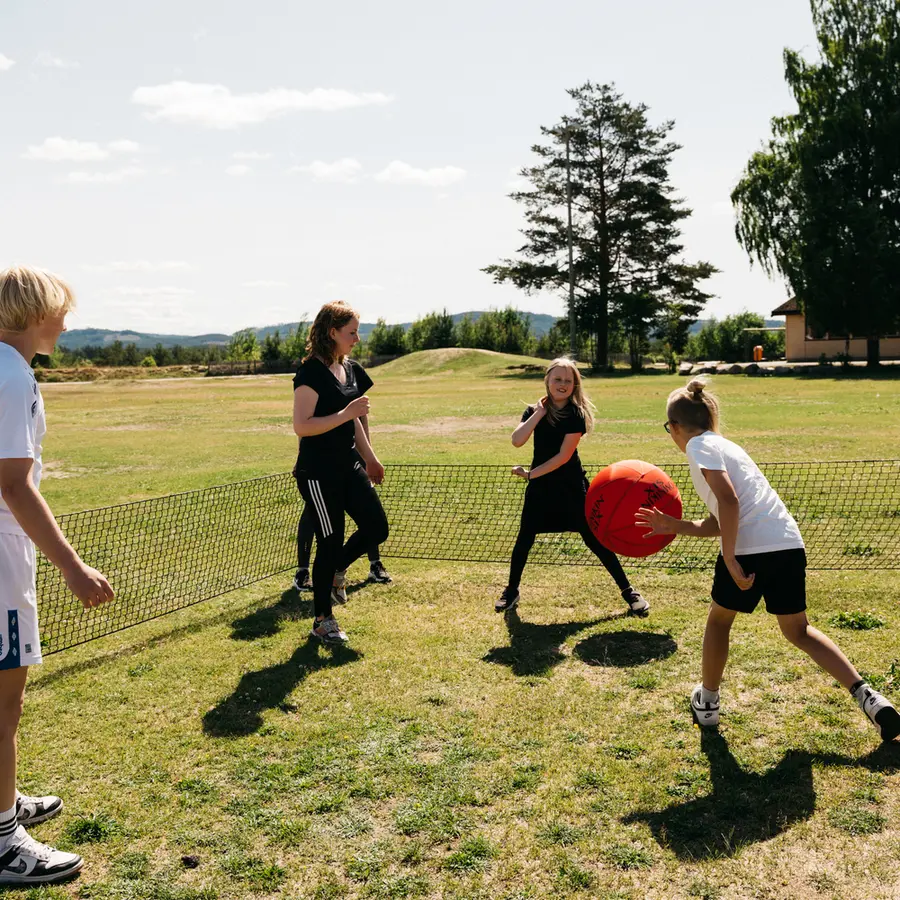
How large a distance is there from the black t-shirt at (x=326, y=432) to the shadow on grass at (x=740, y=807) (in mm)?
3547

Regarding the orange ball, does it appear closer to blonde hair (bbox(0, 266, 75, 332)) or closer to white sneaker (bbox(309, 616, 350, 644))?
white sneaker (bbox(309, 616, 350, 644))

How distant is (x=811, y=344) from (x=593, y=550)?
186ft

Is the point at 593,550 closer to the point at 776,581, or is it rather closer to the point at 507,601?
the point at 507,601

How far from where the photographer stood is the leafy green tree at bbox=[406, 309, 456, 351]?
288ft

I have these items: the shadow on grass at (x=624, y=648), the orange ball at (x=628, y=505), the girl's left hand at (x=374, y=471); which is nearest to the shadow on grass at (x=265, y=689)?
the girl's left hand at (x=374, y=471)

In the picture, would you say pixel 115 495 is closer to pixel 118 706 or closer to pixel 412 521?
pixel 412 521

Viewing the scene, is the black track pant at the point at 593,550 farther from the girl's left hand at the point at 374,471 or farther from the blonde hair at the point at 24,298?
the blonde hair at the point at 24,298

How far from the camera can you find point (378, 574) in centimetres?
846

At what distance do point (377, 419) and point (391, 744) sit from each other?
23055 mm

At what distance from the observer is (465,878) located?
3613mm

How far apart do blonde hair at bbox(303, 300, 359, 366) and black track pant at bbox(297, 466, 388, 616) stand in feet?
3.17

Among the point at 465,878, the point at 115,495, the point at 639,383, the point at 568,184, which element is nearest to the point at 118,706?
the point at 465,878

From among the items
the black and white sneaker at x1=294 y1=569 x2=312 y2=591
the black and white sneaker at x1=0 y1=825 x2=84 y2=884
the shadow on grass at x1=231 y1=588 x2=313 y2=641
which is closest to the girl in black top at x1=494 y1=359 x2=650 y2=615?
the shadow on grass at x1=231 y1=588 x2=313 y2=641

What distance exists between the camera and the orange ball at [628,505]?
7.00m
